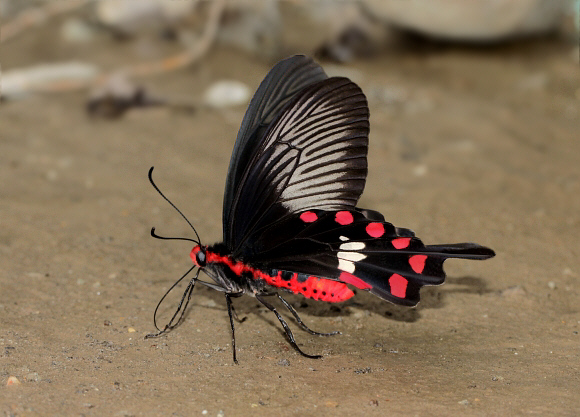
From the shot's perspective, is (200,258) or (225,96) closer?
(200,258)

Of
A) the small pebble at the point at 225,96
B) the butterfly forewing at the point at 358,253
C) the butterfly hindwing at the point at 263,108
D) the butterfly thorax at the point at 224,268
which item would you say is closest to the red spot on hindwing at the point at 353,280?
the butterfly forewing at the point at 358,253

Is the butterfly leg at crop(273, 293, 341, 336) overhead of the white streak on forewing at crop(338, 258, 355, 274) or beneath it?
beneath

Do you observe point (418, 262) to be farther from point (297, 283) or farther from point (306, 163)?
point (306, 163)

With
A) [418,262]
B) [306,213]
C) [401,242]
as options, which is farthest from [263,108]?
[418,262]

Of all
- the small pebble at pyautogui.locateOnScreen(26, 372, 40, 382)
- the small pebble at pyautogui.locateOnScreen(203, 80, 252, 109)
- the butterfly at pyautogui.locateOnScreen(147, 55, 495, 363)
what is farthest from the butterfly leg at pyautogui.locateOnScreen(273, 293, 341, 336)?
the small pebble at pyautogui.locateOnScreen(203, 80, 252, 109)

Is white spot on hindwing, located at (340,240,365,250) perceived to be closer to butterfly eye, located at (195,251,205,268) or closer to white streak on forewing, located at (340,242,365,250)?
white streak on forewing, located at (340,242,365,250)
